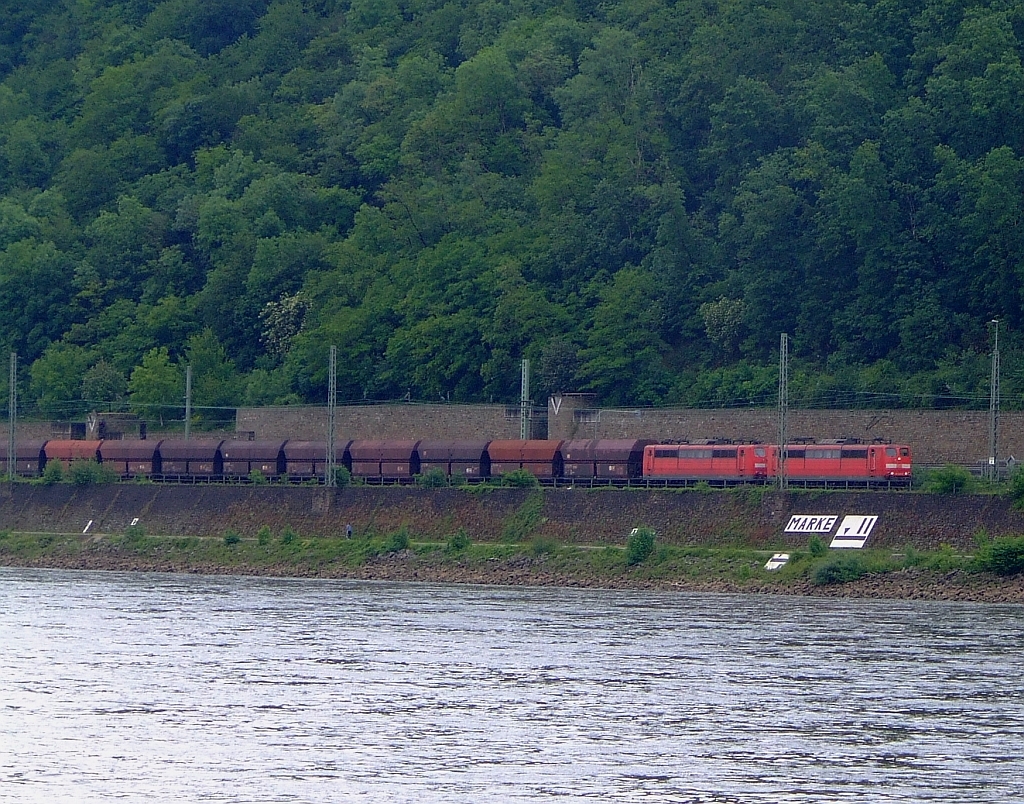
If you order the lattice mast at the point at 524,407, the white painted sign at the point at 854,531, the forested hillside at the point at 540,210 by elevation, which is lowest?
the white painted sign at the point at 854,531

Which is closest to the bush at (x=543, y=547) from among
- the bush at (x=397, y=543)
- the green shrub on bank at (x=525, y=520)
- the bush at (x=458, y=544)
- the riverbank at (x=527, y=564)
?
the riverbank at (x=527, y=564)

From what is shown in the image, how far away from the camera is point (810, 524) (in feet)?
204

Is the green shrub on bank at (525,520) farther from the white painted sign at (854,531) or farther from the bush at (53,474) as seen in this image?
the bush at (53,474)

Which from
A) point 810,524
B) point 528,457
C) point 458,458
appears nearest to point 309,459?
point 458,458

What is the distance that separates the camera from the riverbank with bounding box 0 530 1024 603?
55375 millimetres

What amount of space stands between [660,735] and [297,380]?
68636 millimetres

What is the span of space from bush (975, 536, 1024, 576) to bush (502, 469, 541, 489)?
2039cm

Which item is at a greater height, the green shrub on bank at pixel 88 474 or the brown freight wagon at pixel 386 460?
the brown freight wagon at pixel 386 460

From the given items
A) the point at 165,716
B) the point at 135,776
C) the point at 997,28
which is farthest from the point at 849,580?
the point at 997,28

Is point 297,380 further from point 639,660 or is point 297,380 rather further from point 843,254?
point 639,660

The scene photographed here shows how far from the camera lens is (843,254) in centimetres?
8456

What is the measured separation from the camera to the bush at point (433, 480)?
234ft

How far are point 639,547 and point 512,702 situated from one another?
92.2 feet

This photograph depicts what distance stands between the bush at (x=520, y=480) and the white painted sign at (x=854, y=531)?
13.5 meters
